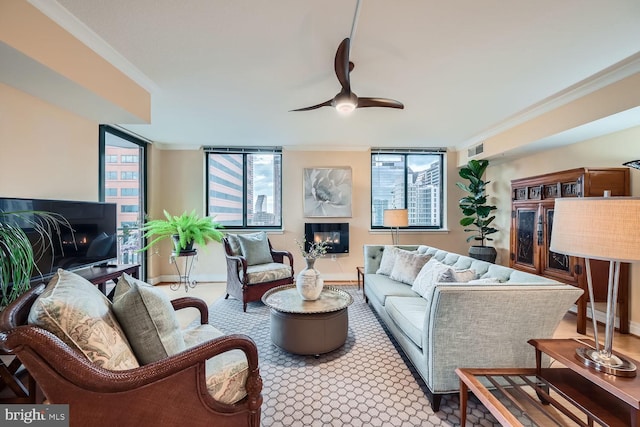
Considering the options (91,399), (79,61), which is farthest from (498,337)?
(79,61)

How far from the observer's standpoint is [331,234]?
4.70 m

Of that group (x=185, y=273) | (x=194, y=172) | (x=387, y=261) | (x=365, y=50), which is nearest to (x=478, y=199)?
(x=387, y=261)

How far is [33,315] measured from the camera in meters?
0.91

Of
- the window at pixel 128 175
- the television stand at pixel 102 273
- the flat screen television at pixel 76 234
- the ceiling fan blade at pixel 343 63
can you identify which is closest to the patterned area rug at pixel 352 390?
the television stand at pixel 102 273

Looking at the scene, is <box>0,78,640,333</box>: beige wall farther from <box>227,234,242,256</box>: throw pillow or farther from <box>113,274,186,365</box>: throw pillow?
<box>113,274,186,365</box>: throw pillow

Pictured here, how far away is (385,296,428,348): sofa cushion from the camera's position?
181cm

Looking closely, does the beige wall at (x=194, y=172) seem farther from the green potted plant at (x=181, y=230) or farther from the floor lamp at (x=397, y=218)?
the floor lamp at (x=397, y=218)

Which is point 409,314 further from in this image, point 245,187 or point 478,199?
point 245,187

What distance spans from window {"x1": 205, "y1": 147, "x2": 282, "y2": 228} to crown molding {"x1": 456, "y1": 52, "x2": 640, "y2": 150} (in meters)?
3.62

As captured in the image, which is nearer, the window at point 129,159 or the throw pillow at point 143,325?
the throw pillow at point 143,325

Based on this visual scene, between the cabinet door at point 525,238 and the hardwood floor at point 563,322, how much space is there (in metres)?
0.66

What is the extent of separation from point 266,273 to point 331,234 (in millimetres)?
1641

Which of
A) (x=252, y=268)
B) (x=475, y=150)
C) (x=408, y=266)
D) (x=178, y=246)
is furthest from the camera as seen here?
(x=475, y=150)

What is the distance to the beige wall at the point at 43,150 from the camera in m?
2.05
